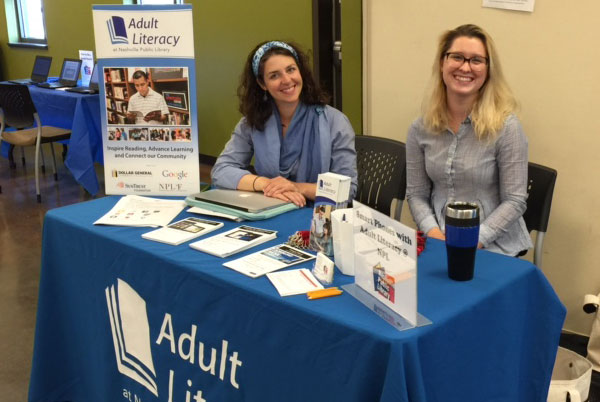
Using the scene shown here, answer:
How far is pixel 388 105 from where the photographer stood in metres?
2.95

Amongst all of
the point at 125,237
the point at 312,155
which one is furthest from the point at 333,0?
the point at 125,237

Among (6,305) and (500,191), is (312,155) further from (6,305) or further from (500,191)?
(6,305)

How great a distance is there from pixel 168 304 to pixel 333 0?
2.99 m

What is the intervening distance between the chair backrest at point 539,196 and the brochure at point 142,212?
3.88 ft

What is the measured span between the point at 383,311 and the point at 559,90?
1505 mm

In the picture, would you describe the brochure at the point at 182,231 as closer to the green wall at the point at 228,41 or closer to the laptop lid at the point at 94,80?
the green wall at the point at 228,41

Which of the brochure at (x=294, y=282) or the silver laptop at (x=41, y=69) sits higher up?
the silver laptop at (x=41, y=69)

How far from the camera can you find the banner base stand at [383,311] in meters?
1.25

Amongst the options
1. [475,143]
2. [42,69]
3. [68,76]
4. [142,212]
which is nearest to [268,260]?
[142,212]

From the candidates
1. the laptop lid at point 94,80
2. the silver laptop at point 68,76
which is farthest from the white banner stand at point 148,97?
the silver laptop at point 68,76

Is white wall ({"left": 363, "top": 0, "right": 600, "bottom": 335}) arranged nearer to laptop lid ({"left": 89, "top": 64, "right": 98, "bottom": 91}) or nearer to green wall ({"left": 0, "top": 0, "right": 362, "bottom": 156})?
green wall ({"left": 0, "top": 0, "right": 362, "bottom": 156})

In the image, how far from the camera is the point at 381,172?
2.50 metres

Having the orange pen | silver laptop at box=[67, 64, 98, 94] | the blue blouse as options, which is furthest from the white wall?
silver laptop at box=[67, 64, 98, 94]

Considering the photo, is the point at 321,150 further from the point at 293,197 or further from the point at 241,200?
the point at 241,200
